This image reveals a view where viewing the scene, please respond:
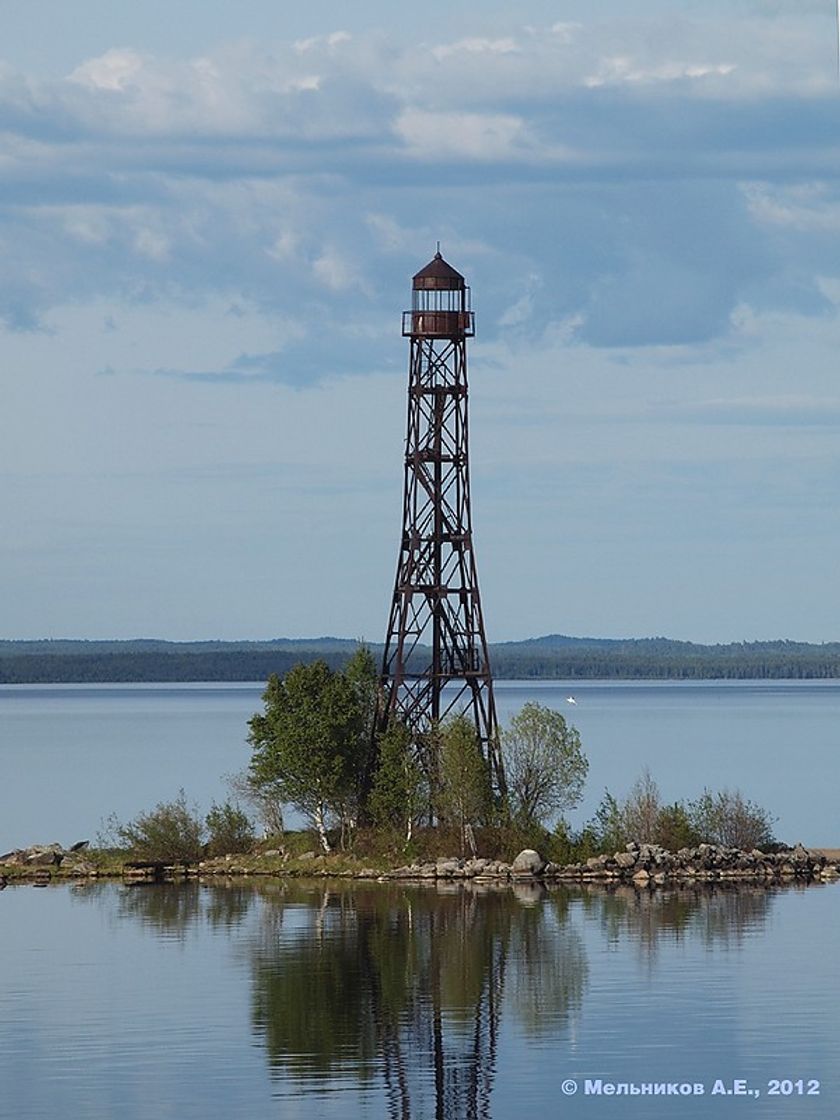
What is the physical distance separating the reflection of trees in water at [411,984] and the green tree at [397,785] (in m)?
3.14

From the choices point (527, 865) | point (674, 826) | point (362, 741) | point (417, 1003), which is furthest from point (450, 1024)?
point (674, 826)

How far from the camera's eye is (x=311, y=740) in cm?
5975

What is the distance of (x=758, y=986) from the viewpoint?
4262 centimetres

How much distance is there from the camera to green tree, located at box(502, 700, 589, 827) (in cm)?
5966

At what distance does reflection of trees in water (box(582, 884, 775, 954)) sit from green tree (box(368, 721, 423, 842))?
5795 millimetres

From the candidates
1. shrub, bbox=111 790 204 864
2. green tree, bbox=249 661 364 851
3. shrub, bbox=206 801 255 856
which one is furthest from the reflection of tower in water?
shrub, bbox=111 790 204 864

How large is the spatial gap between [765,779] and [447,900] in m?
50.2

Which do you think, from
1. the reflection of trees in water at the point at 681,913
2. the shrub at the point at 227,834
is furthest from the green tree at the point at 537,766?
the shrub at the point at 227,834

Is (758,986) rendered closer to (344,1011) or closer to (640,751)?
(344,1011)

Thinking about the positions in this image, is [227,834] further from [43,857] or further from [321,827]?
[43,857]

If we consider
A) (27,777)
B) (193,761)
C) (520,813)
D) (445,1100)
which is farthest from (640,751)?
(445,1100)

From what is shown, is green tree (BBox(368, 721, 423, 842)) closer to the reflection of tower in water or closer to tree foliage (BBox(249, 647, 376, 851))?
tree foliage (BBox(249, 647, 376, 851))

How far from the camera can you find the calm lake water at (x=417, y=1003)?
34.4 metres

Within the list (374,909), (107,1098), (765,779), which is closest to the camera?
(107,1098)
